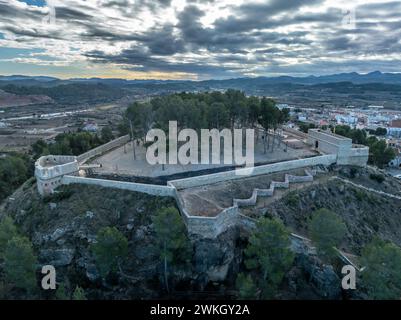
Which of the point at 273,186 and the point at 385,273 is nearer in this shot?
the point at 385,273

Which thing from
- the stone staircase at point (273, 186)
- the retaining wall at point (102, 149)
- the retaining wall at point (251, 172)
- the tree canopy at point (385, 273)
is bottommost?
the tree canopy at point (385, 273)

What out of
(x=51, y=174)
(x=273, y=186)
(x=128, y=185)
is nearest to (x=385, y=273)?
(x=273, y=186)

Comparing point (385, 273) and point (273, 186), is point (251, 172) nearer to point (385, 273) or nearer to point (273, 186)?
point (273, 186)

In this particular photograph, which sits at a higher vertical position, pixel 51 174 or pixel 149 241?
pixel 51 174

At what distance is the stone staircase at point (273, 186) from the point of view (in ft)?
97.6

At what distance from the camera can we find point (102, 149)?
143ft

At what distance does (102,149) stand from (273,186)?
24.1m

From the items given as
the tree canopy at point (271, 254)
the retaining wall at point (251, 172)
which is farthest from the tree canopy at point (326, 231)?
the retaining wall at point (251, 172)

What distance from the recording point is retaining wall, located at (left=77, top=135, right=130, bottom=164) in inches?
1527

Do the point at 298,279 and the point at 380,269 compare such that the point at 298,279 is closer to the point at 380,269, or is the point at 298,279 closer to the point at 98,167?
the point at 380,269

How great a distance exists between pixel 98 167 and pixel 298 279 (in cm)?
2440

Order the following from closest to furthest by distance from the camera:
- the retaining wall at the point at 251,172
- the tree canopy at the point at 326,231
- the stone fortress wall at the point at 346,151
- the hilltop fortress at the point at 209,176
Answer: the tree canopy at the point at 326,231 → the hilltop fortress at the point at 209,176 → the retaining wall at the point at 251,172 → the stone fortress wall at the point at 346,151

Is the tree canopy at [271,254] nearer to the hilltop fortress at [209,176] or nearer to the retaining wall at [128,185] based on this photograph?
the hilltop fortress at [209,176]

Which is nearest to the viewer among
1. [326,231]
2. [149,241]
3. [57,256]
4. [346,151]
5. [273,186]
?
[326,231]
